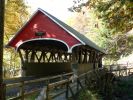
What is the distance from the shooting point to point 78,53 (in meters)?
25.4

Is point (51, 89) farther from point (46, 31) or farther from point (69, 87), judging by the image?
point (46, 31)

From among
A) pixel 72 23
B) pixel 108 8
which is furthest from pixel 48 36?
pixel 72 23

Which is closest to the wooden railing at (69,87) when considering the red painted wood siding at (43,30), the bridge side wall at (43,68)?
the red painted wood siding at (43,30)

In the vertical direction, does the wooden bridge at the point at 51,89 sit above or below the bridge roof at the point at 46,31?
below

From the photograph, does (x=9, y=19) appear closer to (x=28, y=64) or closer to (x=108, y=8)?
(x=28, y=64)

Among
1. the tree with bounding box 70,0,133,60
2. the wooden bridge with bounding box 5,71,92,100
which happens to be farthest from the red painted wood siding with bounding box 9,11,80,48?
the wooden bridge with bounding box 5,71,92,100

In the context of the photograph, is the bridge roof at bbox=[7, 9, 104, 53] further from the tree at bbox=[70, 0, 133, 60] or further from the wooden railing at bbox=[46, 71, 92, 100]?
the wooden railing at bbox=[46, 71, 92, 100]

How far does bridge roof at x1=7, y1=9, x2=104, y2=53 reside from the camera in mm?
23041

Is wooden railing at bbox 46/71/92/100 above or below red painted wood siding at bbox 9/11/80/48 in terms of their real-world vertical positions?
below

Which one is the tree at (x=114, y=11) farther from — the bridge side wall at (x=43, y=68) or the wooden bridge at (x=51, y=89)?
the bridge side wall at (x=43, y=68)

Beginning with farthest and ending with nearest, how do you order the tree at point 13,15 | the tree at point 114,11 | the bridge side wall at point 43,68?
the tree at point 13,15 → the bridge side wall at point 43,68 → the tree at point 114,11

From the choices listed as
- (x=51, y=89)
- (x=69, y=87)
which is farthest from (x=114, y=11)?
(x=51, y=89)

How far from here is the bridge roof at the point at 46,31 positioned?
23.0 metres

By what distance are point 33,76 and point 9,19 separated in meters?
11.4
